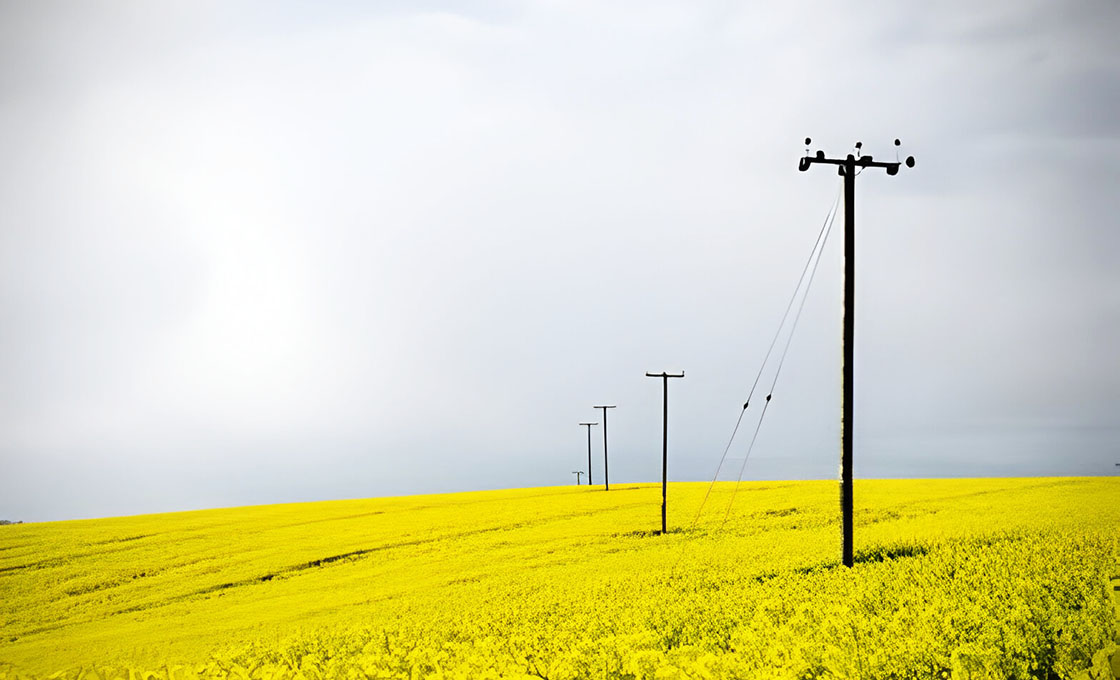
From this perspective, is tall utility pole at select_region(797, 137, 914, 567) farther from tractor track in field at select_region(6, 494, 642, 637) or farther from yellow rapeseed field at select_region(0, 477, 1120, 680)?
tractor track in field at select_region(6, 494, 642, 637)

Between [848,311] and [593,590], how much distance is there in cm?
813

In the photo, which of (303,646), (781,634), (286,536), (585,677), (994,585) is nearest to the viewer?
(585,677)

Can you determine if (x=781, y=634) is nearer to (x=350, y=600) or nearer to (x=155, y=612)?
(x=350, y=600)

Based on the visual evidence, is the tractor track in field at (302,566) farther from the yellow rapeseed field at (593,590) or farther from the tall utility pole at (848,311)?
the tall utility pole at (848,311)

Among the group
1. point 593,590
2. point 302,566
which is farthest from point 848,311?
point 302,566

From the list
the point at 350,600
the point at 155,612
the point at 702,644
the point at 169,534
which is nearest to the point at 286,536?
the point at 169,534

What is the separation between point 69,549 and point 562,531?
19634mm

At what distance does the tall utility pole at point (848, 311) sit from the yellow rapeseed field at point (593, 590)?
1.34 metres

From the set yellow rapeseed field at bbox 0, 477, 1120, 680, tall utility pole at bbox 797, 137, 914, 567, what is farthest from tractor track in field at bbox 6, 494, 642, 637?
tall utility pole at bbox 797, 137, 914, 567

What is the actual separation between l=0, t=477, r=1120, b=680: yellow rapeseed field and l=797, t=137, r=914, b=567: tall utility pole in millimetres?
1339

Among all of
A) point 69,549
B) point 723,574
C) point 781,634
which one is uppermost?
point 781,634

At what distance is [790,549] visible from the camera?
21453 millimetres

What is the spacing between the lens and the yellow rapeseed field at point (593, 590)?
9.20 m

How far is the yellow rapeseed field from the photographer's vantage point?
30.2 ft
